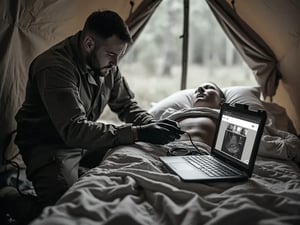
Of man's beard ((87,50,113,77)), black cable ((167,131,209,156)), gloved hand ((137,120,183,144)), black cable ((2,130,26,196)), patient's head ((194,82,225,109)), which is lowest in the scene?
black cable ((2,130,26,196))

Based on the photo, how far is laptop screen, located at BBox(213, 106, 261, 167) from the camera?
4.08 feet

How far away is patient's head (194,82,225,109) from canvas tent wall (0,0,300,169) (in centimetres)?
47

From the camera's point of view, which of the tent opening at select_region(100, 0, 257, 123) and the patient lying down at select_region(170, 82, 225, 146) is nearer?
the patient lying down at select_region(170, 82, 225, 146)

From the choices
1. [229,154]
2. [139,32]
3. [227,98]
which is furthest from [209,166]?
[139,32]

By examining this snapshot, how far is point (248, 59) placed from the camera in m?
2.52

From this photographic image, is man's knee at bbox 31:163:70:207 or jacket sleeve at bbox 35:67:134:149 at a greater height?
jacket sleeve at bbox 35:67:134:149

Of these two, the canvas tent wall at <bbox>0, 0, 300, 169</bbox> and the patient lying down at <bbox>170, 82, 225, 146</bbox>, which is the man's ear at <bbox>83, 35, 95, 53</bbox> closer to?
the canvas tent wall at <bbox>0, 0, 300, 169</bbox>

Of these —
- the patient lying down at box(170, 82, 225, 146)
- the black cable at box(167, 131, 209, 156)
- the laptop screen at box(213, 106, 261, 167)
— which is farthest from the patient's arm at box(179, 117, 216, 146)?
the laptop screen at box(213, 106, 261, 167)

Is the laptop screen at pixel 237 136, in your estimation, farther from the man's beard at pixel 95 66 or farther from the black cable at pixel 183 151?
the man's beard at pixel 95 66

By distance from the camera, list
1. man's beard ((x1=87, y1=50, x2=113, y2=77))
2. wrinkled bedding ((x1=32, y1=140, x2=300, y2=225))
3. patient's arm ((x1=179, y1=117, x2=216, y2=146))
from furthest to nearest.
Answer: patient's arm ((x1=179, y1=117, x2=216, y2=146))
man's beard ((x1=87, y1=50, x2=113, y2=77))
wrinkled bedding ((x1=32, y1=140, x2=300, y2=225))

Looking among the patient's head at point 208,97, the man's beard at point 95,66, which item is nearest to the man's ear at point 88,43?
the man's beard at point 95,66

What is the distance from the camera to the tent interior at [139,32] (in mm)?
1930

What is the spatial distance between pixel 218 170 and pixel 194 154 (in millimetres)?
266

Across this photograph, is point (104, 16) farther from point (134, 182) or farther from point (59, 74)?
point (134, 182)
